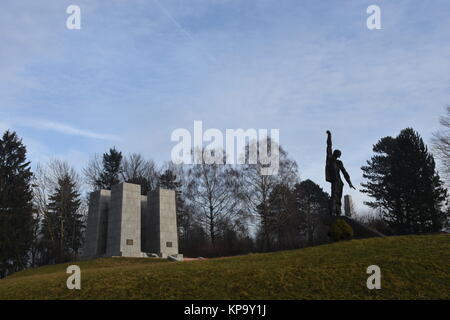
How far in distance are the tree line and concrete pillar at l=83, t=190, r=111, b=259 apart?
9193mm

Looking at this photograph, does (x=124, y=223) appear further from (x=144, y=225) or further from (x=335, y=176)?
(x=335, y=176)

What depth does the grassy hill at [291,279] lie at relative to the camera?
1062 centimetres

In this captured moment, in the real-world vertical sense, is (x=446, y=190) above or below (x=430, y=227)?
above

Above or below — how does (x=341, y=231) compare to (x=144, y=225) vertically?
above

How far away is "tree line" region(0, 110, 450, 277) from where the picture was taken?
118 feet

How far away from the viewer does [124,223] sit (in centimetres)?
2678

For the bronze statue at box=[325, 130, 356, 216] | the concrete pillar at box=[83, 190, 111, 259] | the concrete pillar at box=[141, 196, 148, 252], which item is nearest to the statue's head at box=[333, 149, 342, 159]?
the bronze statue at box=[325, 130, 356, 216]

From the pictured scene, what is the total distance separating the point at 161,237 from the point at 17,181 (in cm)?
1771

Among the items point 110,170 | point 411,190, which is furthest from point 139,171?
point 411,190

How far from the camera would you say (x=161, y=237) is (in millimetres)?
28406

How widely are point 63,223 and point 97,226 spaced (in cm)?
1892

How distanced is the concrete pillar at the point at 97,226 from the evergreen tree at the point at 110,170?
1816 centimetres
